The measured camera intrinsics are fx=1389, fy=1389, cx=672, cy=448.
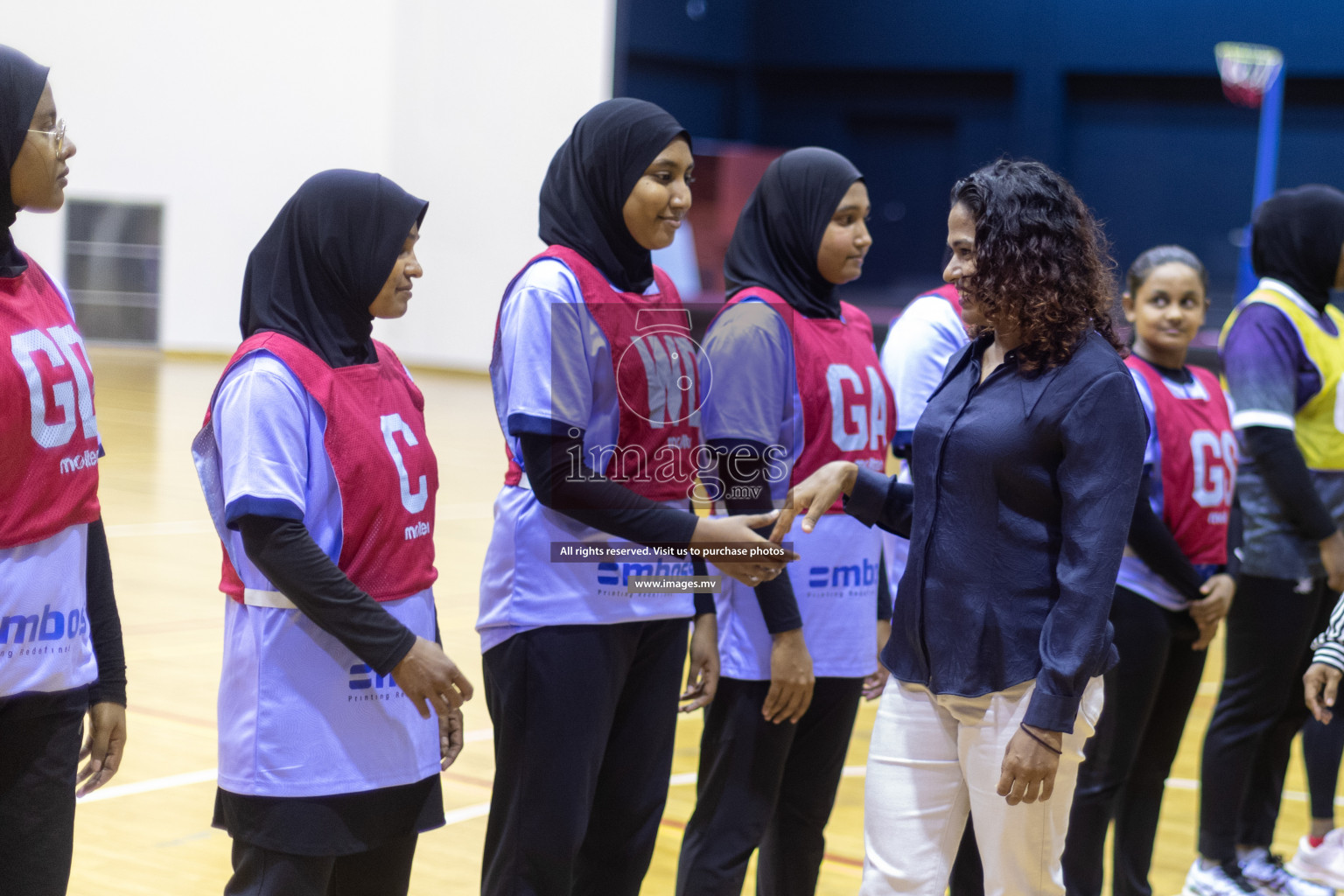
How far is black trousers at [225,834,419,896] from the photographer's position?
205 centimetres

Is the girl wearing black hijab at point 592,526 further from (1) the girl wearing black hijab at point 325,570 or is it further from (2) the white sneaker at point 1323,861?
(2) the white sneaker at point 1323,861

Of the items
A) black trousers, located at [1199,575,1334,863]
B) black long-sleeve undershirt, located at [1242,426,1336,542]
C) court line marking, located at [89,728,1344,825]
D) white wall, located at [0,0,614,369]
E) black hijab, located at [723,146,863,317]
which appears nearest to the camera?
black hijab, located at [723,146,863,317]

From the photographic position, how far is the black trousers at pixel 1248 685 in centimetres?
360

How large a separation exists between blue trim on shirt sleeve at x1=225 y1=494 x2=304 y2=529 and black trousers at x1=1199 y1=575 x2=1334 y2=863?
2.63 meters

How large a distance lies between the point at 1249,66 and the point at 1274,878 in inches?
559

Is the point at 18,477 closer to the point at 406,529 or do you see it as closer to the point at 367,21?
the point at 406,529

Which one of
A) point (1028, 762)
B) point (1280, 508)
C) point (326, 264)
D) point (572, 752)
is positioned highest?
point (326, 264)

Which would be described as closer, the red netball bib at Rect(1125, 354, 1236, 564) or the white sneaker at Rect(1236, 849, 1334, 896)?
the red netball bib at Rect(1125, 354, 1236, 564)

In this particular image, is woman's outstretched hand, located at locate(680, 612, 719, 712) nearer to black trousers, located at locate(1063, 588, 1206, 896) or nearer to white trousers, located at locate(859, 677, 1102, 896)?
white trousers, located at locate(859, 677, 1102, 896)

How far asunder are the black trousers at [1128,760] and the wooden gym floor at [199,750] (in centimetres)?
42

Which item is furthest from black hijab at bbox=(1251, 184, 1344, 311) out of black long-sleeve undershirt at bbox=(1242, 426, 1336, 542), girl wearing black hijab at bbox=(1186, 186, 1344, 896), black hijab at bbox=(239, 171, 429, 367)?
black hijab at bbox=(239, 171, 429, 367)

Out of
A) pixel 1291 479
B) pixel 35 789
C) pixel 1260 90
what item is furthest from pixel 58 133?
pixel 1260 90

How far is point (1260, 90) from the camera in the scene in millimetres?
16031

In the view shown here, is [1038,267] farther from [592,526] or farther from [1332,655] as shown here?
[1332,655]
